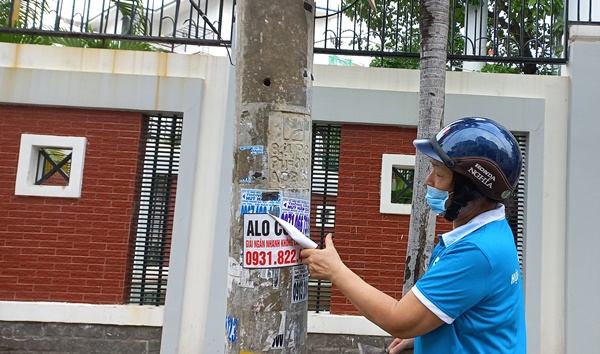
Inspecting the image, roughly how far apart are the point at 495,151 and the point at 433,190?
253mm

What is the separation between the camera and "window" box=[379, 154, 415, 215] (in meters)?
5.55

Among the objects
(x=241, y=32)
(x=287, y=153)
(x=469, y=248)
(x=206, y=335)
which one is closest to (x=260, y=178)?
(x=287, y=153)

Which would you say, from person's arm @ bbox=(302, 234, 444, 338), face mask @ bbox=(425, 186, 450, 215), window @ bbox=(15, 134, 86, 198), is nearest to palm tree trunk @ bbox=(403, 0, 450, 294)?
face mask @ bbox=(425, 186, 450, 215)

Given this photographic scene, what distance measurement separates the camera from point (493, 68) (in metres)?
6.48

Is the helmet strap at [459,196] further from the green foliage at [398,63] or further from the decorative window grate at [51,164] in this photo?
the decorative window grate at [51,164]

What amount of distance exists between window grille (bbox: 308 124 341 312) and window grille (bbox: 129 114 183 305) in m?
1.54

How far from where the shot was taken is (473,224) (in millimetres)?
1754

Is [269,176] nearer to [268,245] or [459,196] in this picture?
[268,245]

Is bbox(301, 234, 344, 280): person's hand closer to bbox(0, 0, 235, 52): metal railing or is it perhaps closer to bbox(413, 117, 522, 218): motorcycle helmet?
bbox(413, 117, 522, 218): motorcycle helmet

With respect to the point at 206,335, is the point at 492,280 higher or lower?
higher

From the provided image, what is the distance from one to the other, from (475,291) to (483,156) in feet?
1.49

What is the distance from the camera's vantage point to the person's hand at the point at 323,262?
1.73m

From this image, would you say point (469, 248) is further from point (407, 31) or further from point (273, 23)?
point (407, 31)

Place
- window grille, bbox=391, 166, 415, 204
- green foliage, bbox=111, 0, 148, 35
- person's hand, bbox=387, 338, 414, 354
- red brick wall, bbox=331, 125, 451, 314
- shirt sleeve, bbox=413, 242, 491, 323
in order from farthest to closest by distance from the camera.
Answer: green foliage, bbox=111, 0, 148, 35 → window grille, bbox=391, 166, 415, 204 → red brick wall, bbox=331, 125, 451, 314 → person's hand, bbox=387, 338, 414, 354 → shirt sleeve, bbox=413, 242, 491, 323
